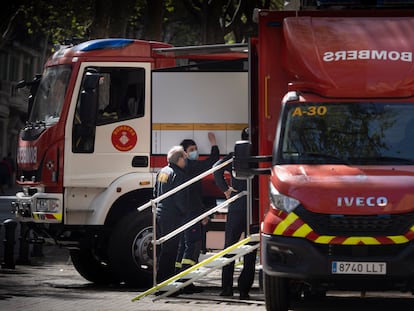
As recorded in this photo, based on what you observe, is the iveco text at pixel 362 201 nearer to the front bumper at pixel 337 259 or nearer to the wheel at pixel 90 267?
the front bumper at pixel 337 259

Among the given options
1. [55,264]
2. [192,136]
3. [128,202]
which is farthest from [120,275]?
[55,264]

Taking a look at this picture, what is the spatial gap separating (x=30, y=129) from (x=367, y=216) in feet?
21.7

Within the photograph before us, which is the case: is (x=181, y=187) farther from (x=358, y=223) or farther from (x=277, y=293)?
(x=358, y=223)

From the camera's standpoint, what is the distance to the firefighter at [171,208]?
14148 millimetres

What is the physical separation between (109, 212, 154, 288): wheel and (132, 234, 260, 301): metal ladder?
4.31 feet

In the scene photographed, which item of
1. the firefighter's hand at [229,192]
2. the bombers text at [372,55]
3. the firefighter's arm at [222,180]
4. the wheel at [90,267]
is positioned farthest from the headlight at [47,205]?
the bombers text at [372,55]

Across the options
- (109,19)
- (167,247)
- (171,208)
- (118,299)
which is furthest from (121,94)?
(109,19)

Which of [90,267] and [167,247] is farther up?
[167,247]

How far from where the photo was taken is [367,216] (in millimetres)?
10406

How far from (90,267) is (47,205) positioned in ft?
4.75

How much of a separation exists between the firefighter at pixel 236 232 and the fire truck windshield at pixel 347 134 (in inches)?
94.4

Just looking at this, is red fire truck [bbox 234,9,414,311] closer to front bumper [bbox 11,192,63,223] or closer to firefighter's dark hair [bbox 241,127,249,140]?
firefighter's dark hair [bbox 241,127,249,140]

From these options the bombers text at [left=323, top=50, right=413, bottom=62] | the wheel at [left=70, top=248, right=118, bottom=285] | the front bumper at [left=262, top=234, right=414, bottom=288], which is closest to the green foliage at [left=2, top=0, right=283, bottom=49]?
the wheel at [left=70, top=248, right=118, bottom=285]

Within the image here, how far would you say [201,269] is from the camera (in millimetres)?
13602
